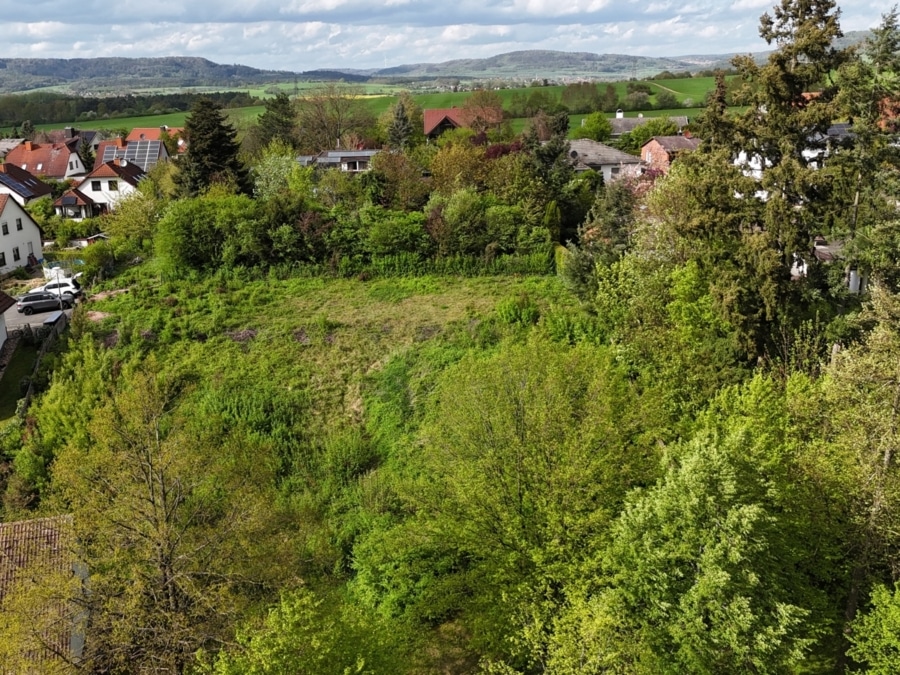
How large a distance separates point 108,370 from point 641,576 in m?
24.6

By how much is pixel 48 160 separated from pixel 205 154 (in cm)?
4555

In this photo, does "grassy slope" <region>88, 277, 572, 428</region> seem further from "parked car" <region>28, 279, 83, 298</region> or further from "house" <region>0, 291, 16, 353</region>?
"parked car" <region>28, 279, 83, 298</region>

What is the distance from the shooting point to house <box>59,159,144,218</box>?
61.2m

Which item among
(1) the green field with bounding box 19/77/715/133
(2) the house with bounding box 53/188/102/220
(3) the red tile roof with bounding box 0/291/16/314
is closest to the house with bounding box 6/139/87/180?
(2) the house with bounding box 53/188/102/220

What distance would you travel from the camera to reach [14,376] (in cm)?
3125

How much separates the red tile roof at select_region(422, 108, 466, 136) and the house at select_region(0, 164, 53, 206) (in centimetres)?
4083

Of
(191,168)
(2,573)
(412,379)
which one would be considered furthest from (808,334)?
(191,168)

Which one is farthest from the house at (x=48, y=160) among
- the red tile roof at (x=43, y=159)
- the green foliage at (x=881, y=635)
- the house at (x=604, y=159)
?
the green foliage at (x=881, y=635)

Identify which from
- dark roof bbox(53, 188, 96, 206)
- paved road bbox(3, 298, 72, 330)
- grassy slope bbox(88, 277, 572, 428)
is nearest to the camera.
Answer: grassy slope bbox(88, 277, 572, 428)

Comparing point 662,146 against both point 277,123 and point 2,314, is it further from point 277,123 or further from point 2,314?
point 2,314

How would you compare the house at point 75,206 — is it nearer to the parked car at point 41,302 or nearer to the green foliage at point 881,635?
the parked car at point 41,302

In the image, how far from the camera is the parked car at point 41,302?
3744 cm

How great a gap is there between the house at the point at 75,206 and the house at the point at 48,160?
1740 centimetres

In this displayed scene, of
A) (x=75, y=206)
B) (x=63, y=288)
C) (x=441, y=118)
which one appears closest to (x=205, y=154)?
(x=63, y=288)
